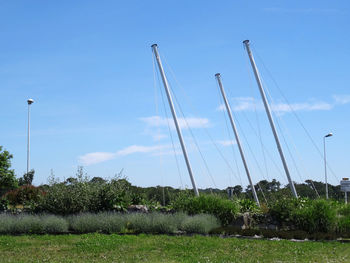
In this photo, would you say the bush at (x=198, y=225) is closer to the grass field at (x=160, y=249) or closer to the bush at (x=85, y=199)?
the grass field at (x=160, y=249)

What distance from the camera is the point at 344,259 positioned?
10508mm

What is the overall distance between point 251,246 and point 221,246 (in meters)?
0.84

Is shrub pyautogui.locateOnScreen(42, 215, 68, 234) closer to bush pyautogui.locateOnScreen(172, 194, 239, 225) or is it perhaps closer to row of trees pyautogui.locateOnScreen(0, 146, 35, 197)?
bush pyautogui.locateOnScreen(172, 194, 239, 225)

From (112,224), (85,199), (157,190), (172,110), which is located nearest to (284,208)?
(112,224)

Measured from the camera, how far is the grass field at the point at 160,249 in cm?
1051

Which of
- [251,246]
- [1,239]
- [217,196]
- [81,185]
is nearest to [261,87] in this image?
[217,196]

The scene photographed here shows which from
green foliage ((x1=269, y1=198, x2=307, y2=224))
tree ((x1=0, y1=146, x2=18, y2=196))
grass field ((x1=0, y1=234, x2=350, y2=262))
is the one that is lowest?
grass field ((x1=0, y1=234, x2=350, y2=262))

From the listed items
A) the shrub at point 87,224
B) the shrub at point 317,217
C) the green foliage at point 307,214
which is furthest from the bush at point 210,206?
the shrub at point 87,224

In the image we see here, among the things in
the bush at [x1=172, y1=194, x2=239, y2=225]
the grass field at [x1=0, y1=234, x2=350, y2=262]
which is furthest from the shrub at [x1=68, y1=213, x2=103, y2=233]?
the bush at [x1=172, y1=194, x2=239, y2=225]

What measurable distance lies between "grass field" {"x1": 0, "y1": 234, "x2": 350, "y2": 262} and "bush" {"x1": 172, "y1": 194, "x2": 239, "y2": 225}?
2.88 m

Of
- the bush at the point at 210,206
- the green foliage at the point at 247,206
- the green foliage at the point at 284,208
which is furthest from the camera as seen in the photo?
the green foliage at the point at 247,206

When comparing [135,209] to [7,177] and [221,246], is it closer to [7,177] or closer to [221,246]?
[221,246]

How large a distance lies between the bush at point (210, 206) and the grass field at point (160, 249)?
288 centimetres

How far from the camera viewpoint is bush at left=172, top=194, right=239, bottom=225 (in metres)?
16.0
